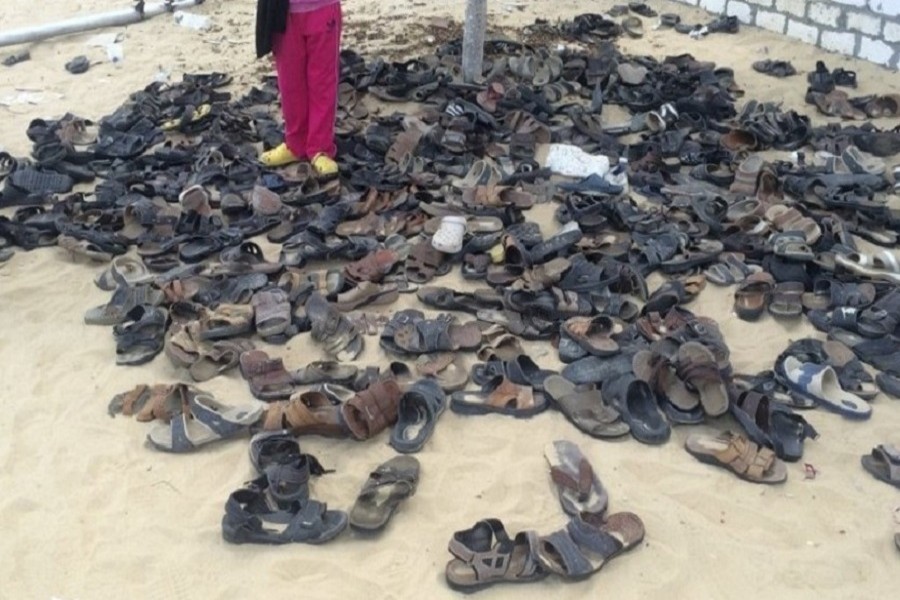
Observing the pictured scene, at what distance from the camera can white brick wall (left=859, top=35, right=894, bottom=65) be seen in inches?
267

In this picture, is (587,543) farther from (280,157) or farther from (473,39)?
(473,39)

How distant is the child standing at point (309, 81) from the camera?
197 inches

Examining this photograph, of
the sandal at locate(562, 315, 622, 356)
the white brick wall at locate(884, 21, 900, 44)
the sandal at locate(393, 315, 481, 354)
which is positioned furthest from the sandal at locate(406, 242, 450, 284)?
the white brick wall at locate(884, 21, 900, 44)

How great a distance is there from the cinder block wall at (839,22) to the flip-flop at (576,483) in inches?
206

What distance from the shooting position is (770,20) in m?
7.61

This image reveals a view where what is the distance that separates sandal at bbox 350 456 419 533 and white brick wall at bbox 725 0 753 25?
619cm

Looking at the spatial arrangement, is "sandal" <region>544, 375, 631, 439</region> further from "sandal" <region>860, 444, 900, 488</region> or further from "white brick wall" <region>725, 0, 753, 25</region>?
"white brick wall" <region>725, 0, 753, 25</region>

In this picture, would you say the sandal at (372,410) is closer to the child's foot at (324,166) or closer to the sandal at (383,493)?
the sandal at (383,493)

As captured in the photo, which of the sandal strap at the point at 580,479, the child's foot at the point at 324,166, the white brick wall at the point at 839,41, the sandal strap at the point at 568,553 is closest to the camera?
the sandal strap at the point at 568,553

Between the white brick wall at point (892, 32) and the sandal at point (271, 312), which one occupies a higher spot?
the white brick wall at point (892, 32)

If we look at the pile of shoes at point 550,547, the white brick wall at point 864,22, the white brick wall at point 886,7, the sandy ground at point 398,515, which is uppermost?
the white brick wall at point 886,7

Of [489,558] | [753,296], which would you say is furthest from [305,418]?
[753,296]

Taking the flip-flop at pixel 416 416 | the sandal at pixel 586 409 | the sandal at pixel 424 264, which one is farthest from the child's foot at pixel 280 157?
the sandal at pixel 586 409

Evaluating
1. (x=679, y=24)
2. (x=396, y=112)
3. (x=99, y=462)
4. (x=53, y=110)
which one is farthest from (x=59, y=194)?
(x=679, y=24)
